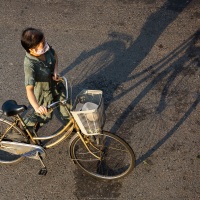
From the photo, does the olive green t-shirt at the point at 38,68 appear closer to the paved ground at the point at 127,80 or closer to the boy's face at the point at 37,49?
the boy's face at the point at 37,49

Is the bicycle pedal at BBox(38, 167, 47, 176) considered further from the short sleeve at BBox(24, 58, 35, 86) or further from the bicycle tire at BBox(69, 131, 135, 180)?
the short sleeve at BBox(24, 58, 35, 86)

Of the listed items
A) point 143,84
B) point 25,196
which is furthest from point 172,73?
point 25,196

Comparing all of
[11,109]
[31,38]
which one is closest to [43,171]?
[11,109]

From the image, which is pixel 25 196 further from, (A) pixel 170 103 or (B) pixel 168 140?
(A) pixel 170 103

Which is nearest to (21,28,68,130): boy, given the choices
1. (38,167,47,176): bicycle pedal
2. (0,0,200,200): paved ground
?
(38,167,47,176): bicycle pedal

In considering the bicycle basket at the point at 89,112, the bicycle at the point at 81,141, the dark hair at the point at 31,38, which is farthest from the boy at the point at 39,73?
the bicycle basket at the point at 89,112

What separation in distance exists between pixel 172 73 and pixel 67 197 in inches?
113

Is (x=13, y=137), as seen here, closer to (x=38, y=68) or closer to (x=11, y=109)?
(x=11, y=109)

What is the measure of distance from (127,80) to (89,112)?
2.47 metres

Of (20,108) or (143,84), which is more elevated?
(20,108)

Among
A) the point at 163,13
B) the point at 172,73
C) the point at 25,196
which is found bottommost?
the point at 25,196

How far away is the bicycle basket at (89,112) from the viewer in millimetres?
3410

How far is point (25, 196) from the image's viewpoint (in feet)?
14.5

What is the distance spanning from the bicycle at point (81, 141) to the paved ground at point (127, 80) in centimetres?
17
